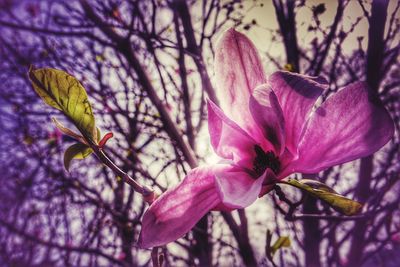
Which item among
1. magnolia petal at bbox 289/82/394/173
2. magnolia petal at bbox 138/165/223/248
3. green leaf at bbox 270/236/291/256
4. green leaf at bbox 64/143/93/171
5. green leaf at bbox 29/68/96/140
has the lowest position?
green leaf at bbox 270/236/291/256

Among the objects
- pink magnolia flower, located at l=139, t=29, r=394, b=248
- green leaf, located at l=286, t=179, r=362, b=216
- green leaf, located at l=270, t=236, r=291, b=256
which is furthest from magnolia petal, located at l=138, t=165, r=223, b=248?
green leaf, located at l=270, t=236, r=291, b=256

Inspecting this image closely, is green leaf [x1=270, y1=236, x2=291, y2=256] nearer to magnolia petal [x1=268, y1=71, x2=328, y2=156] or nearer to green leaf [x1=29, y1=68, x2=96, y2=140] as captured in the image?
magnolia petal [x1=268, y1=71, x2=328, y2=156]

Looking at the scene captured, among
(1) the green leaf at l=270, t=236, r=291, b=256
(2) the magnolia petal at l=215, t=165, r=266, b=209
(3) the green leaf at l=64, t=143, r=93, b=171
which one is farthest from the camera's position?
(1) the green leaf at l=270, t=236, r=291, b=256

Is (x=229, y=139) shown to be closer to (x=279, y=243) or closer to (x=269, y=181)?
(x=269, y=181)

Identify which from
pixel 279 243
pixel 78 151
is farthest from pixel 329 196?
pixel 279 243

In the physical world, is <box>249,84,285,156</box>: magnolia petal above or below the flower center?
above

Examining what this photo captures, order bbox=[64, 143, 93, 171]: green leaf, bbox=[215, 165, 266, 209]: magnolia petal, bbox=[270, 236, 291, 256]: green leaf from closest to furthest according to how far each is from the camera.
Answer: bbox=[215, 165, 266, 209]: magnolia petal, bbox=[64, 143, 93, 171]: green leaf, bbox=[270, 236, 291, 256]: green leaf

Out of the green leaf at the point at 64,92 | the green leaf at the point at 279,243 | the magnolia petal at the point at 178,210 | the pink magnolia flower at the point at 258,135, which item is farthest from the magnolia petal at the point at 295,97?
the green leaf at the point at 279,243
